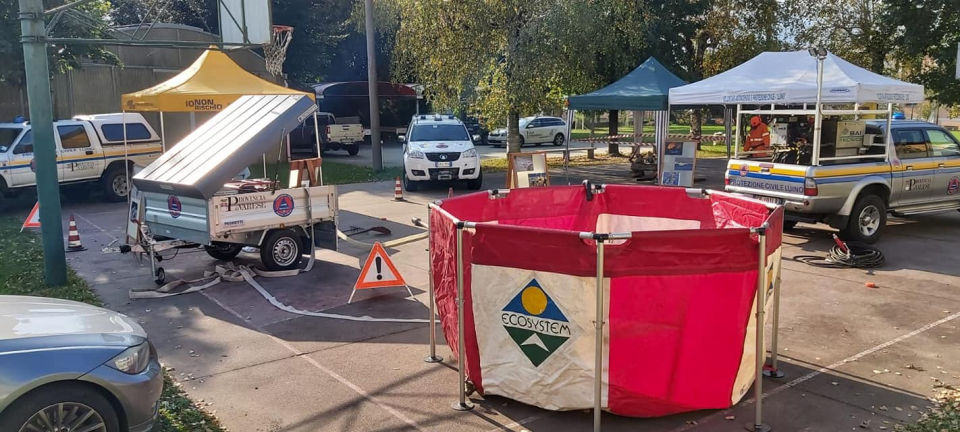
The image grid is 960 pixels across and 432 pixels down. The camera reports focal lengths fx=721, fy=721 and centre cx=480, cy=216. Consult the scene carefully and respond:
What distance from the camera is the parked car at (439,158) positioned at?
18.3 meters

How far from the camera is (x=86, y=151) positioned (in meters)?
17.1

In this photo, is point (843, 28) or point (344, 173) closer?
point (344, 173)

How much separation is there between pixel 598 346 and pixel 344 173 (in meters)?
19.7

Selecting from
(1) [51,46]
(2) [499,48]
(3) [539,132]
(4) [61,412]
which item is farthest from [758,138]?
(4) [61,412]

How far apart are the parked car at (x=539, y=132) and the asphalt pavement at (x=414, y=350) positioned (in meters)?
25.2

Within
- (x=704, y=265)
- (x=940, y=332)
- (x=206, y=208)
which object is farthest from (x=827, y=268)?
(x=206, y=208)

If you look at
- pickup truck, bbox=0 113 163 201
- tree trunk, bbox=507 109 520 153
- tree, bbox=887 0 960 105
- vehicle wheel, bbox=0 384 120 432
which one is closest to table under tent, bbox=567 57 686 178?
tree trunk, bbox=507 109 520 153

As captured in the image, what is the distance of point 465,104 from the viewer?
2406 centimetres

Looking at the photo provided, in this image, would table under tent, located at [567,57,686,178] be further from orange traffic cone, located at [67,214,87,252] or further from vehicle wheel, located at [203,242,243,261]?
orange traffic cone, located at [67,214,87,252]

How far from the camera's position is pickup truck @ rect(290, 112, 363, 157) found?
31547mm

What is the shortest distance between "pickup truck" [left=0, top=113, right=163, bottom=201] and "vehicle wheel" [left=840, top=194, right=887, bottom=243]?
15570 mm

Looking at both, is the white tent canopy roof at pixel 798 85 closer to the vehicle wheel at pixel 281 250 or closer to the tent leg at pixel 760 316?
the tent leg at pixel 760 316

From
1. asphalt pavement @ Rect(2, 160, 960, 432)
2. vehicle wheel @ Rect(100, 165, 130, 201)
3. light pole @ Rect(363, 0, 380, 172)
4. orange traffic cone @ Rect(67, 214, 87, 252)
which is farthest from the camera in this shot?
light pole @ Rect(363, 0, 380, 172)

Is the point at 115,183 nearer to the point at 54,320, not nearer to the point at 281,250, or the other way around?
the point at 281,250
